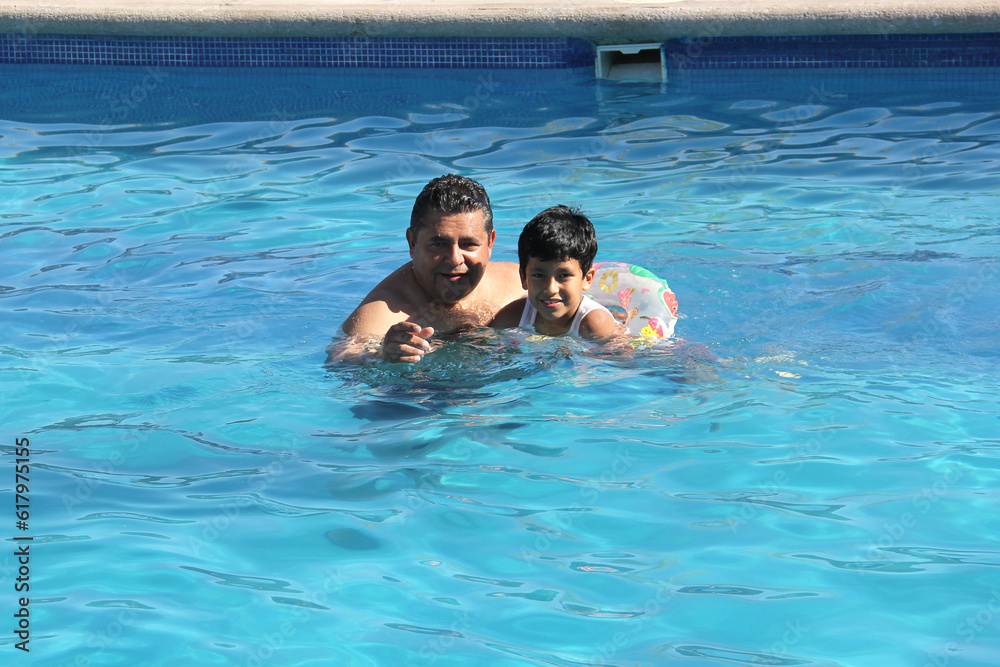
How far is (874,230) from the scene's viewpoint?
666 cm

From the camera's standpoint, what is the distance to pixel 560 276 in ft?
15.5

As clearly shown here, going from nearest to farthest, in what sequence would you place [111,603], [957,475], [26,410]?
[111,603] → [957,475] → [26,410]

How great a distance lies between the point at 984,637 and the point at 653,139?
599 cm

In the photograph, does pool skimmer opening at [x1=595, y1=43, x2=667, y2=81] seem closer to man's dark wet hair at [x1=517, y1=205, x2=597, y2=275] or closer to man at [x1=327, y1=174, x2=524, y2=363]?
man at [x1=327, y1=174, x2=524, y2=363]

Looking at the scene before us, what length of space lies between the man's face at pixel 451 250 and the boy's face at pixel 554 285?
22cm

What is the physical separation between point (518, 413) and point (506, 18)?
594 cm

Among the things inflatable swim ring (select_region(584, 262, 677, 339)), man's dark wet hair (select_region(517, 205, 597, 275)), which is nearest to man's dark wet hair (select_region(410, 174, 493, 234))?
man's dark wet hair (select_region(517, 205, 597, 275))

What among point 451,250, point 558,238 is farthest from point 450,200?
point 558,238

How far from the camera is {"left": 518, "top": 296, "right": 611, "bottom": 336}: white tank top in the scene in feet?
16.3

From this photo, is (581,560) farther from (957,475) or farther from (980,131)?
(980,131)

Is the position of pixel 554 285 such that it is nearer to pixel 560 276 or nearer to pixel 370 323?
pixel 560 276

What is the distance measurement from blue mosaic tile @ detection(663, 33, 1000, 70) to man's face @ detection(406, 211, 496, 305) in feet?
18.1

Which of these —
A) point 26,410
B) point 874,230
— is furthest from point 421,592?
point 874,230

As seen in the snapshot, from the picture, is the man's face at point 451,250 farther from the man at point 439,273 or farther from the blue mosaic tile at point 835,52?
the blue mosaic tile at point 835,52
